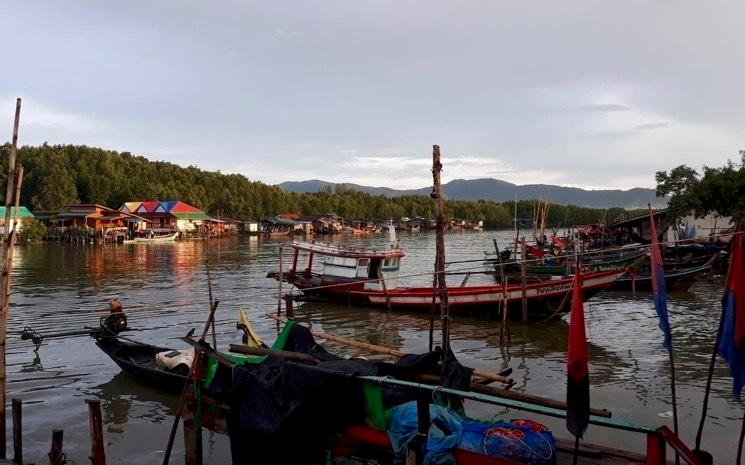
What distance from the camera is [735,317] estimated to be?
541 cm

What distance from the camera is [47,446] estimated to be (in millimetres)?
10102

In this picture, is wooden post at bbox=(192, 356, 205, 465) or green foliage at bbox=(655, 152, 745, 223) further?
green foliage at bbox=(655, 152, 745, 223)

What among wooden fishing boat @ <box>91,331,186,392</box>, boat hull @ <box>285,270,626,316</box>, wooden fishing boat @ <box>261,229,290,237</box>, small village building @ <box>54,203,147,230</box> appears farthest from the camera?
wooden fishing boat @ <box>261,229,290,237</box>

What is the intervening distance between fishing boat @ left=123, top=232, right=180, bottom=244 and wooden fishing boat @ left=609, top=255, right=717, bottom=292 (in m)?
60.1

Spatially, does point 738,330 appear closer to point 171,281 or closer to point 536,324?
point 536,324

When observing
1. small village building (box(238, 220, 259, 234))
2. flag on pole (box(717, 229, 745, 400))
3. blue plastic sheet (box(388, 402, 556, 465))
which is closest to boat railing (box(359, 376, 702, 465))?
blue plastic sheet (box(388, 402, 556, 465))

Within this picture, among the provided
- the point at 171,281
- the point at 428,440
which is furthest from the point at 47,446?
the point at 171,281

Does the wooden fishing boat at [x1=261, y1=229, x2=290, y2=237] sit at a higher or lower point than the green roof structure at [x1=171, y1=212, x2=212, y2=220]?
lower

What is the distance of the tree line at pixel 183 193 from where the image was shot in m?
99.4

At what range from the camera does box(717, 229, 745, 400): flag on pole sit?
5.38 m

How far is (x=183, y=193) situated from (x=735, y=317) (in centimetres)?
12224

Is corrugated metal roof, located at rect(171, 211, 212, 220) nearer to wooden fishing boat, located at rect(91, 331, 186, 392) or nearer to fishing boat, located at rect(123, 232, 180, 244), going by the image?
fishing boat, located at rect(123, 232, 180, 244)

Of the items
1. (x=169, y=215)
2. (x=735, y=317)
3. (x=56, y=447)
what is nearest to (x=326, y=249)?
(x=56, y=447)

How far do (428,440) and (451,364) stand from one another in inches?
40.4
